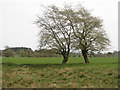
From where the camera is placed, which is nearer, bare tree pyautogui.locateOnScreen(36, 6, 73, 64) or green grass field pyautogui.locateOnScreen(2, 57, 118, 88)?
green grass field pyautogui.locateOnScreen(2, 57, 118, 88)

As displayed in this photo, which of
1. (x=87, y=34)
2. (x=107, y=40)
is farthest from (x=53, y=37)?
(x=107, y=40)

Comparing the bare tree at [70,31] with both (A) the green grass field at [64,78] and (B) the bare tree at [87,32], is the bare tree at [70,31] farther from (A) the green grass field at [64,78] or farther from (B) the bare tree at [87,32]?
(A) the green grass field at [64,78]

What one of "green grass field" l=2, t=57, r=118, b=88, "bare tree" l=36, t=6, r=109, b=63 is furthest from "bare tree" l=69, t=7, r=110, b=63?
"green grass field" l=2, t=57, r=118, b=88

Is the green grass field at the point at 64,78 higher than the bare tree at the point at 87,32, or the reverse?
the bare tree at the point at 87,32

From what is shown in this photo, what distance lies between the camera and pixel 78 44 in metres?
35.5

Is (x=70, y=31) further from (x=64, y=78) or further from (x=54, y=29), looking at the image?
(x=64, y=78)

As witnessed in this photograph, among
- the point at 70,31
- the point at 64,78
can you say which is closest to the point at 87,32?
the point at 70,31

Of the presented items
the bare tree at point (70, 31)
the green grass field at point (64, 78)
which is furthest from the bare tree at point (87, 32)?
the green grass field at point (64, 78)

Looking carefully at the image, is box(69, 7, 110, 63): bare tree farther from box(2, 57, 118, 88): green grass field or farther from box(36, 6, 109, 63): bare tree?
box(2, 57, 118, 88): green grass field

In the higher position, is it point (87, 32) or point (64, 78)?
point (87, 32)

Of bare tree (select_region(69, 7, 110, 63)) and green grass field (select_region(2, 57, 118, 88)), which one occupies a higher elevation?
bare tree (select_region(69, 7, 110, 63))

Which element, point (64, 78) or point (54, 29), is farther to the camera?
point (54, 29)

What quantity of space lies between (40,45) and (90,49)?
925 centimetres

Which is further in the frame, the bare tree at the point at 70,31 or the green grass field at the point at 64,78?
the bare tree at the point at 70,31
